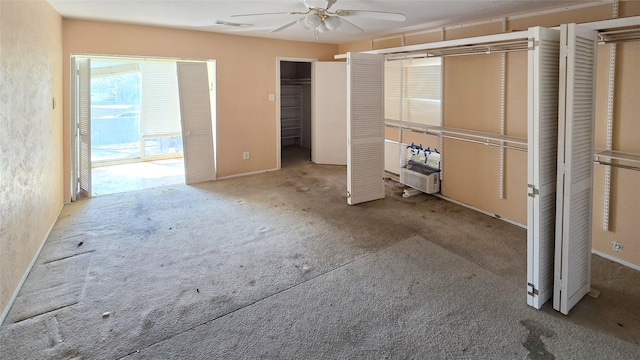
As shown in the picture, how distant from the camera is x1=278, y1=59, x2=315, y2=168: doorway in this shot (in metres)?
8.54

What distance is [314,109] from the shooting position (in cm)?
700

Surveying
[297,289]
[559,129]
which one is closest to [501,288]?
[559,129]

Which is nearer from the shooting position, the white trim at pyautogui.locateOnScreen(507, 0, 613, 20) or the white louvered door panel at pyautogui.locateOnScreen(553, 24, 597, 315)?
the white louvered door panel at pyautogui.locateOnScreen(553, 24, 597, 315)

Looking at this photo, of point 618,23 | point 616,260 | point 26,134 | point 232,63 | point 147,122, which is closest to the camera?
point 618,23

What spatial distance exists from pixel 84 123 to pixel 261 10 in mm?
3028

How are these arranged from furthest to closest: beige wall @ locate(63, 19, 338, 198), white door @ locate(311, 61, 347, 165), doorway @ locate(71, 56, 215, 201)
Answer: white door @ locate(311, 61, 347, 165)
doorway @ locate(71, 56, 215, 201)
beige wall @ locate(63, 19, 338, 198)

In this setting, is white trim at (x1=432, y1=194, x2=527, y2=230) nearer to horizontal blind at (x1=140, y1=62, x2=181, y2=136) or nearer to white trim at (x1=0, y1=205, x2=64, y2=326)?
white trim at (x1=0, y1=205, x2=64, y2=326)

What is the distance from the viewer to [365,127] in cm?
464

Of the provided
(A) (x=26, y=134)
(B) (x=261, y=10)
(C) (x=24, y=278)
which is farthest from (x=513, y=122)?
(C) (x=24, y=278)

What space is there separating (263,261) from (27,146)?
2180 millimetres

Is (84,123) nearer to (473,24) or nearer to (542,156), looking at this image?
(473,24)

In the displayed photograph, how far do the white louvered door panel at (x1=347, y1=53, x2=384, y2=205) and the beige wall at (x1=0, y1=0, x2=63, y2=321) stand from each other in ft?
10.2

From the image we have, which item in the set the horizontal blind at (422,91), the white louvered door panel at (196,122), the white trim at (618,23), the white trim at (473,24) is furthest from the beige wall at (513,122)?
the white louvered door panel at (196,122)

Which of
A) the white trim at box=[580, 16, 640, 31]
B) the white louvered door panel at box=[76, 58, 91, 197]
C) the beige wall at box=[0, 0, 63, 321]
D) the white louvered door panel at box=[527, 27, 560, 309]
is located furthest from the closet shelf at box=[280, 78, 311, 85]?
the white louvered door panel at box=[527, 27, 560, 309]
